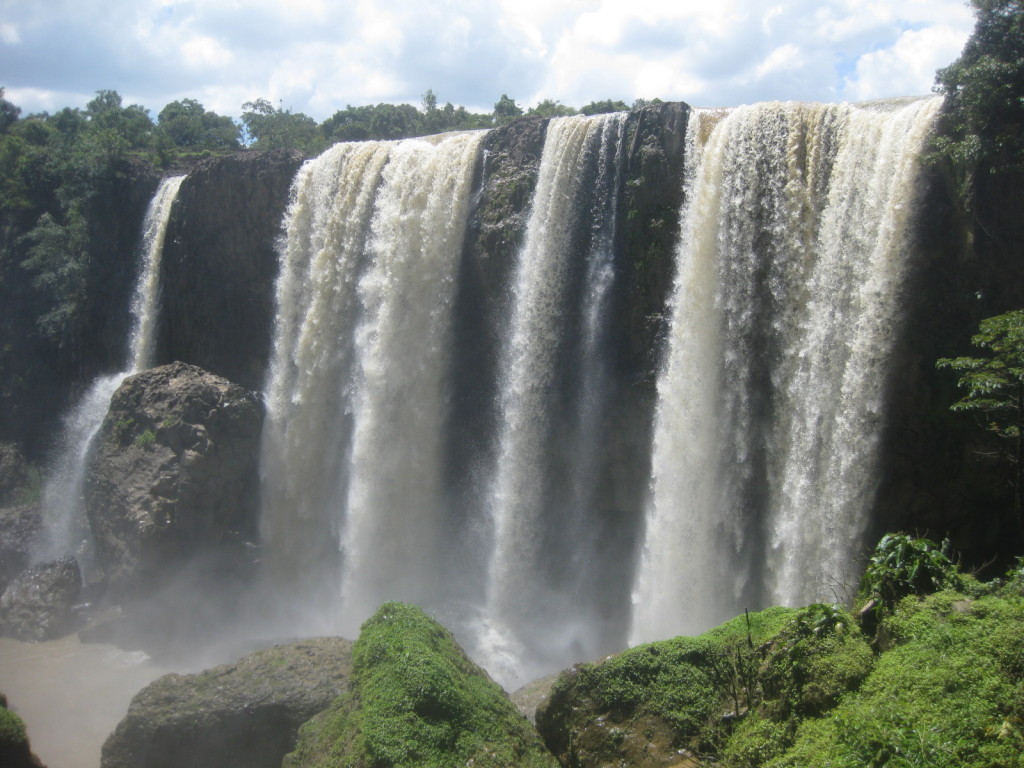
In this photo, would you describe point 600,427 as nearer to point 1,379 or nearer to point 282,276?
point 282,276

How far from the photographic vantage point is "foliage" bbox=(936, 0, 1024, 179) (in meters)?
12.4

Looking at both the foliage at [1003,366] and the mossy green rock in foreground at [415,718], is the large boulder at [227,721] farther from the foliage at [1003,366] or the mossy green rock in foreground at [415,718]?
the foliage at [1003,366]

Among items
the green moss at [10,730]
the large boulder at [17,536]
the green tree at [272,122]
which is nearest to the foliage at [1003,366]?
the green moss at [10,730]

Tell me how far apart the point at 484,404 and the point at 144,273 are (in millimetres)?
14009

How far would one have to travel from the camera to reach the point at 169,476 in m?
19.8

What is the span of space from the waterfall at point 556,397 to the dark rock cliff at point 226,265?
29.5ft

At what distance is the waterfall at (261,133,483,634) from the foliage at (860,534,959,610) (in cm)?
1357

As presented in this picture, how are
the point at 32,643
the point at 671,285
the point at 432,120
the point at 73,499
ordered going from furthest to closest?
the point at 432,120
the point at 73,499
the point at 32,643
the point at 671,285

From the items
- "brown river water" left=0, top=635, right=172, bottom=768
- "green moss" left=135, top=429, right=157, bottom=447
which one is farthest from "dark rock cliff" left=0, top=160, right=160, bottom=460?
"brown river water" left=0, top=635, right=172, bottom=768

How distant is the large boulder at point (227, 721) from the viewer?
41.3ft

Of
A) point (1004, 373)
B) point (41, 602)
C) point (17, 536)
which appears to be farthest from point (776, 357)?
Result: point (17, 536)

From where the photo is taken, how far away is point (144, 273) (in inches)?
1033

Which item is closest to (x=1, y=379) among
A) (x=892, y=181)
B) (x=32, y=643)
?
(x=32, y=643)

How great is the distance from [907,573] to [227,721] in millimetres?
10573
